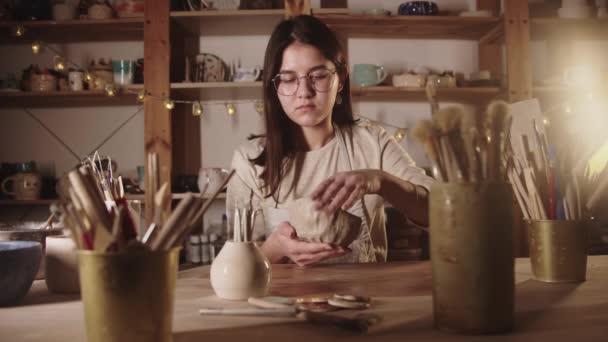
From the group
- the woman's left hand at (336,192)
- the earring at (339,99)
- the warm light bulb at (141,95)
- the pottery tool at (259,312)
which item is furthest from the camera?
the warm light bulb at (141,95)

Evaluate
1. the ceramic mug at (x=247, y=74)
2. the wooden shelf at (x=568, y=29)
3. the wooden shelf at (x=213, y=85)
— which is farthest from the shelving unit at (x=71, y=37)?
the wooden shelf at (x=568, y=29)

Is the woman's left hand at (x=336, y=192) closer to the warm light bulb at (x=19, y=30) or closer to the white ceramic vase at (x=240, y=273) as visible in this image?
the white ceramic vase at (x=240, y=273)

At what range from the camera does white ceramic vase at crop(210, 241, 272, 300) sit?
0.77m

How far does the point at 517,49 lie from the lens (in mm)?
2643

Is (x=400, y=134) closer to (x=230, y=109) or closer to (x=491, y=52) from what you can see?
(x=491, y=52)

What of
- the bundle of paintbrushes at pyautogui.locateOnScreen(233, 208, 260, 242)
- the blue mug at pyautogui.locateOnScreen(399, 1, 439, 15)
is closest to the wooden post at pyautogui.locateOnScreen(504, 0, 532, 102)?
the blue mug at pyautogui.locateOnScreen(399, 1, 439, 15)

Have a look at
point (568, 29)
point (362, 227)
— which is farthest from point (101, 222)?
point (568, 29)

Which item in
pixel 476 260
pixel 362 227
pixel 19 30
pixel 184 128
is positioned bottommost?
pixel 362 227

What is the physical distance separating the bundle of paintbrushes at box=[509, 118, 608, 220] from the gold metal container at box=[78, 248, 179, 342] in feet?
2.12

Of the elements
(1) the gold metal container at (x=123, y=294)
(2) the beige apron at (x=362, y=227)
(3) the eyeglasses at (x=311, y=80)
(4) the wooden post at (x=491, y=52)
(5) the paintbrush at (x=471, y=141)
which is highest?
(4) the wooden post at (x=491, y=52)

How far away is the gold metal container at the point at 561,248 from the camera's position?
88cm

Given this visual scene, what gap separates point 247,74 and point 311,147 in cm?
113

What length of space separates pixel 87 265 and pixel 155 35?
2315 millimetres

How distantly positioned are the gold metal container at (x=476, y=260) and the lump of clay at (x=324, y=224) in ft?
1.34
